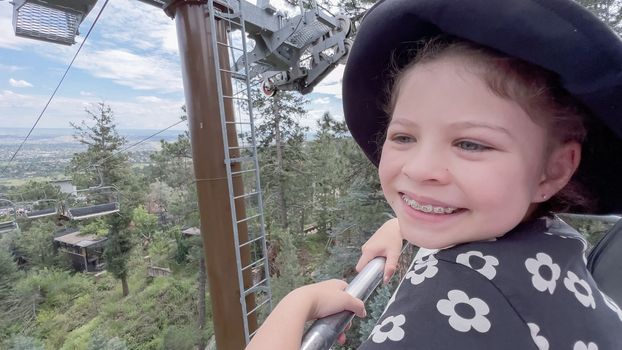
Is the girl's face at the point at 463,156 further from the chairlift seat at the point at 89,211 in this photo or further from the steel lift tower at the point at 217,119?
the chairlift seat at the point at 89,211

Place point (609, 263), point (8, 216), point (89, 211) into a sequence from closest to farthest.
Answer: point (609, 263) → point (8, 216) → point (89, 211)

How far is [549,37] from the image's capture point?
384 millimetres

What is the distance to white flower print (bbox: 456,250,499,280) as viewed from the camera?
0.39m

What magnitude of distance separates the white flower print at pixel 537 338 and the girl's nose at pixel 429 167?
0.19m

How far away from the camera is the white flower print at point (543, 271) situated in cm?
39

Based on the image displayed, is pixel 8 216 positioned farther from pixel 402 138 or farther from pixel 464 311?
pixel 464 311

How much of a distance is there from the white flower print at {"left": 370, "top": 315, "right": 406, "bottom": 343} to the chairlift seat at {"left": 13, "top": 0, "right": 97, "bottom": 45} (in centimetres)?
255

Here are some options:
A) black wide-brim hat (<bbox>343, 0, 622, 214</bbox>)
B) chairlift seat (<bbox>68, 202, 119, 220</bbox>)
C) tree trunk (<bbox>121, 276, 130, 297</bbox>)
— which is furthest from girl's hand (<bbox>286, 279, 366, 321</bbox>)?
tree trunk (<bbox>121, 276, 130, 297</bbox>)

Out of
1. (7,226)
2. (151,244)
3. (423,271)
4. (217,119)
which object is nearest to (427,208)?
(423,271)

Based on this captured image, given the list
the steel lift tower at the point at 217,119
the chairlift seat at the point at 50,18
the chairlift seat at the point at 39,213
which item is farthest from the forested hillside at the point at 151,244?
the chairlift seat at the point at 50,18

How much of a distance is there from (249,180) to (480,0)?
329 inches

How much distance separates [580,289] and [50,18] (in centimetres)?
288

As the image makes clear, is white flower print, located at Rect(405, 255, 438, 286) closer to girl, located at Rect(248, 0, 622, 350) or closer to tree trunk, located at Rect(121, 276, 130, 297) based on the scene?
girl, located at Rect(248, 0, 622, 350)

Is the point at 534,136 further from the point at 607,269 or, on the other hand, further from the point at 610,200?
the point at 607,269
